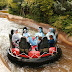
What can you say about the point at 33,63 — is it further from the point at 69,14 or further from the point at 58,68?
the point at 69,14

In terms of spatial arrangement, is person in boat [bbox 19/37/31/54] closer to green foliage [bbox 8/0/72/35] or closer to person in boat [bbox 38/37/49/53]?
person in boat [bbox 38/37/49/53]

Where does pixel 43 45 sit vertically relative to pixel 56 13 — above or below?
below

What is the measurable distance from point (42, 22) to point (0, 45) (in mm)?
6553

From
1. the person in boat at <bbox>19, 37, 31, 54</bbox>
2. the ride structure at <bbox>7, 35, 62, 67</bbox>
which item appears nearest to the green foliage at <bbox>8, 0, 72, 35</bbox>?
the ride structure at <bbox>7, 35, 62, 67</bbox>

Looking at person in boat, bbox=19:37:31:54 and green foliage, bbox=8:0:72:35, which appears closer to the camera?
person in boat, bbox=19:37:31:54

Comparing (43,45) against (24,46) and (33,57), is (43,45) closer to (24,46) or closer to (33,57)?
(33,57)

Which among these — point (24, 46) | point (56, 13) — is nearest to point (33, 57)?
point (24, 46)

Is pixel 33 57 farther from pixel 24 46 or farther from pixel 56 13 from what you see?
pixel 56 13

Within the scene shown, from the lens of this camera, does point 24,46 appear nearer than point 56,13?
Yes

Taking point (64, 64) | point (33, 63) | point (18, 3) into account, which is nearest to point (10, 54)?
point (33, 63)

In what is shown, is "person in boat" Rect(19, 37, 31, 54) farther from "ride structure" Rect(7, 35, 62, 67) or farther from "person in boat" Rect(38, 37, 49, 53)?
"person in boat" Rect(38, 37, 49, 53)

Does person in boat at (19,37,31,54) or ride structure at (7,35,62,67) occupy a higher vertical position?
person in boat at (19,37,31,54)

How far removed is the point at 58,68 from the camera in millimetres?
5508

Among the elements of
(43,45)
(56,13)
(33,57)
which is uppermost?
(56,13)
